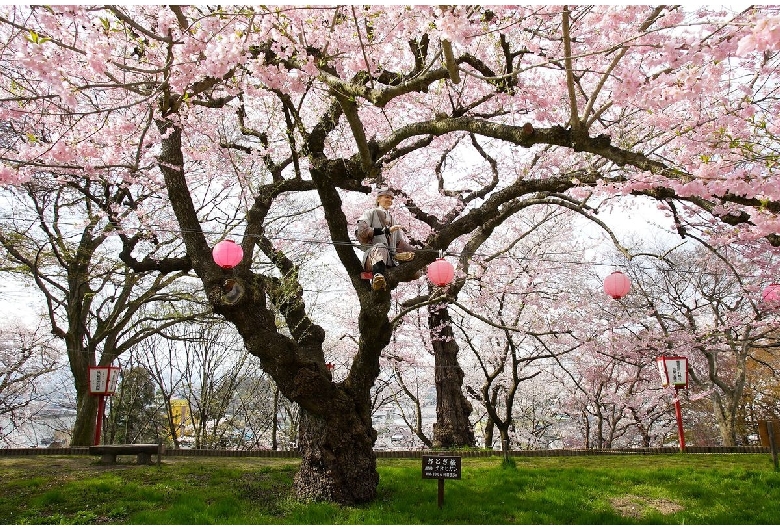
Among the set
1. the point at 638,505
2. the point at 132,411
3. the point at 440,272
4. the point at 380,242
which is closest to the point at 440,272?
the point at 440,272

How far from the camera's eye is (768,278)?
925 cm

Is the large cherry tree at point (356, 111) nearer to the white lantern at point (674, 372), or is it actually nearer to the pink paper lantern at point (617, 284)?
the pink paper lantern at point (617, 284)

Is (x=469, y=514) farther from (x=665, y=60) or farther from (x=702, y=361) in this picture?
(x=702, y=361)

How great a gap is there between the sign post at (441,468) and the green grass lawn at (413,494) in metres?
0.29

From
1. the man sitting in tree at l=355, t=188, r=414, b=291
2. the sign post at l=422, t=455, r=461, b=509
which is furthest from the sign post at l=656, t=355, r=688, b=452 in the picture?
the man sitting in tree at l=355, t=188, r=414, b=291

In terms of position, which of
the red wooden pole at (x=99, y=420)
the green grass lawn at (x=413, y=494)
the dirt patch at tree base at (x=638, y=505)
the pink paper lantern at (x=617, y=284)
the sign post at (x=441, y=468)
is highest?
the pink paper lantern at (x=617, y=284)

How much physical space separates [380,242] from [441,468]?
243 centimetres

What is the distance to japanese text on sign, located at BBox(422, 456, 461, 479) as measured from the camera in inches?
214

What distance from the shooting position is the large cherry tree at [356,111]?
396cm

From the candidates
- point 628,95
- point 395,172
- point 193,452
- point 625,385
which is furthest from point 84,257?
point 625,385

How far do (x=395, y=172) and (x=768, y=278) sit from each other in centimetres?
685

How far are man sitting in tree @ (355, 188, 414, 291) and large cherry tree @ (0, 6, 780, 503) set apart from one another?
182 mm

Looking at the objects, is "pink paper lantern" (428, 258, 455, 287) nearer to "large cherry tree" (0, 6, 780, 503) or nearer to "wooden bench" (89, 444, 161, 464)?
"large cherry tree" (0, 6, 780, 503)

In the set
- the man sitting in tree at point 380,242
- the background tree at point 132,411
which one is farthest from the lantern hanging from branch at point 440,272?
the background tree at point 132,411
